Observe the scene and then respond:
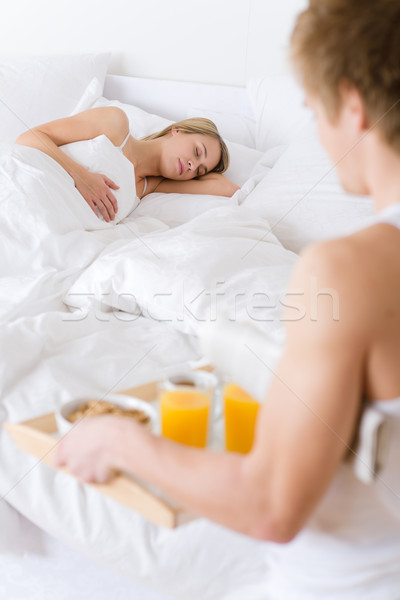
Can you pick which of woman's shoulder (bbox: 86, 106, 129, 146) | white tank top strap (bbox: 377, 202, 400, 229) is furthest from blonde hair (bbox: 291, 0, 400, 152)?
woman's shoulder (bbox: 86, 106, 129, 146)

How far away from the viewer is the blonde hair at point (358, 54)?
0.54m

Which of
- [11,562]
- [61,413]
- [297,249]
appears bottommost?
[11,562]

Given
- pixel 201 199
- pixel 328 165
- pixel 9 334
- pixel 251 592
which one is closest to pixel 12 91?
pixel 201 199

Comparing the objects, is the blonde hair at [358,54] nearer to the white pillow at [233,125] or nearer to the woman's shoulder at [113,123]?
the woman's shoulder at [113,123]

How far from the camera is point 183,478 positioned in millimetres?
600

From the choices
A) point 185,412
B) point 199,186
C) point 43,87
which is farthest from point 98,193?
point 185,412

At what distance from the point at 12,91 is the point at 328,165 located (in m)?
1.30

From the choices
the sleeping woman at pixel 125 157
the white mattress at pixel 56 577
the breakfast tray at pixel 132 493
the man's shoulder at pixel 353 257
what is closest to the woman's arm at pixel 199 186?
the sleeping woman at pixel 125 157

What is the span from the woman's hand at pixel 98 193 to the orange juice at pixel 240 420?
4.14 ft

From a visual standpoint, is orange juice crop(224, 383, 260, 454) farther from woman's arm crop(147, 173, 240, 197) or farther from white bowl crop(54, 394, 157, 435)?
woman's arm crop(147, 173, 240, 197)

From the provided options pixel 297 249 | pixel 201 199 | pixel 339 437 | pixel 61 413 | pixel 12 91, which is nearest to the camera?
pixel 339 437

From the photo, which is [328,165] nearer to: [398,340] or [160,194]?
[160,194]

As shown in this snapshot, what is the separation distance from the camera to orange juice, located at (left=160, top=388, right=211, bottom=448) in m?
0.75

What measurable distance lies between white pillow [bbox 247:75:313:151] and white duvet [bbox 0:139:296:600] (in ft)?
2.55
